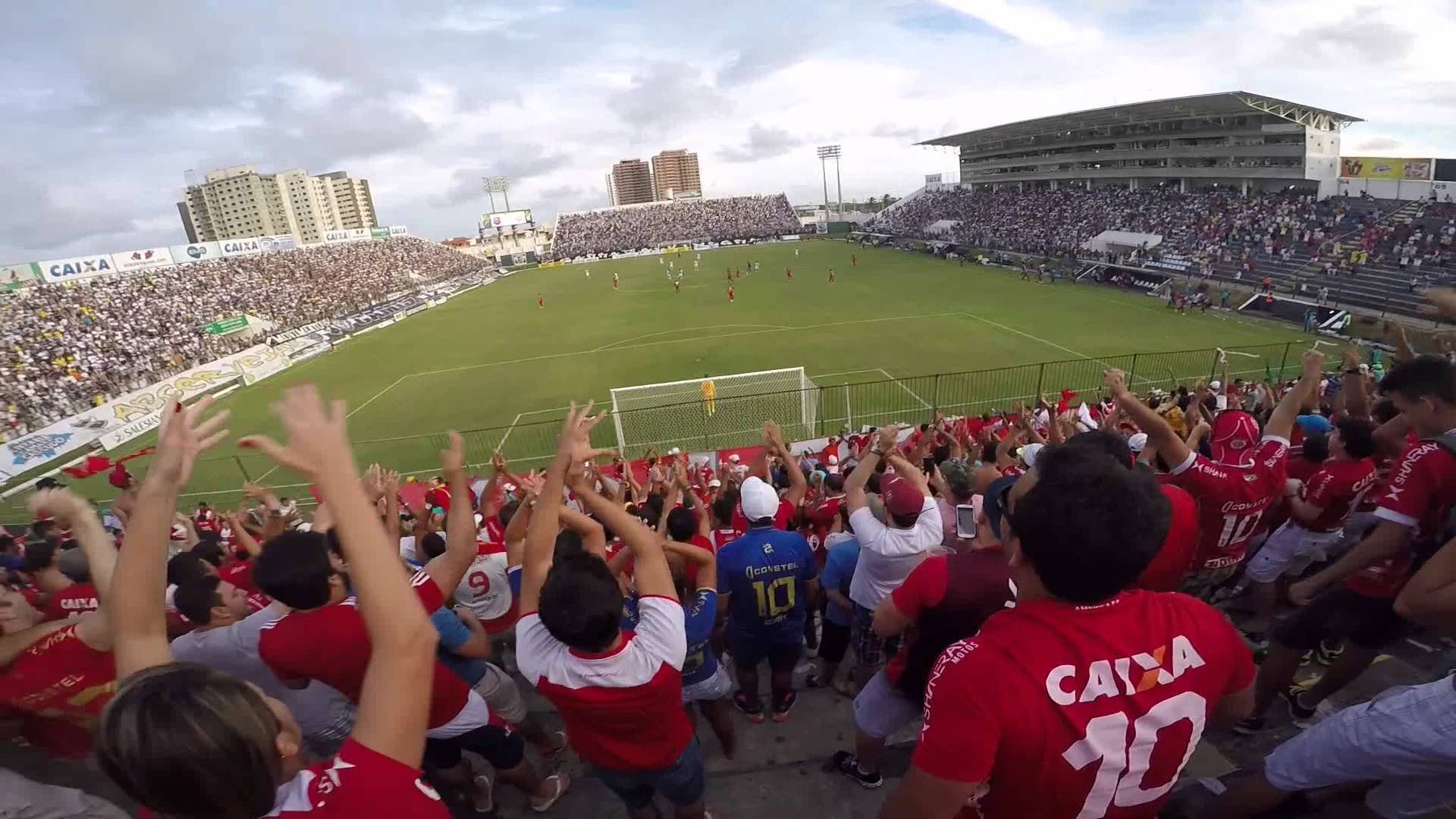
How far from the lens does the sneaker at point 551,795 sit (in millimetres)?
3752

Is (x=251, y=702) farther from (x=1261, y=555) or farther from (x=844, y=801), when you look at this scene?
(x=1261, y=555)

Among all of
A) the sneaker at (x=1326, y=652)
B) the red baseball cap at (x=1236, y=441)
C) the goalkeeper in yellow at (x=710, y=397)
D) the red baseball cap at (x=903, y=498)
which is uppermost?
the red baseball cap at (x=903, y=498)

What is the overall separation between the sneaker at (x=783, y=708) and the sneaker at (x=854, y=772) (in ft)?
1.99

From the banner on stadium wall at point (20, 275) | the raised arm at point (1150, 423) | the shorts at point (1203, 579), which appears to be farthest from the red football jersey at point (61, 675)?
the banner on stadium wall at point (20, 275)

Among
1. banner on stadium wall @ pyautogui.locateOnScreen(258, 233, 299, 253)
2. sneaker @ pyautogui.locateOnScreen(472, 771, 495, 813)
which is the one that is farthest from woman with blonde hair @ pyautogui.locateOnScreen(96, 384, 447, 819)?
banner on stadium wall @ pyautogui.locateOnScreen(258, 233, 299, 253)

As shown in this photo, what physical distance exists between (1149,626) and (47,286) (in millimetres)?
56107

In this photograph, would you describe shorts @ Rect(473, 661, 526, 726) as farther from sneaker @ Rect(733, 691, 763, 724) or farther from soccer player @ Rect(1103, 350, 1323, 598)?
soccer player @ Rect(1103, 350, 1323, 598)

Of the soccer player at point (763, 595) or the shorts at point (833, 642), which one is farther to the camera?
the shorts at point (833, 642)

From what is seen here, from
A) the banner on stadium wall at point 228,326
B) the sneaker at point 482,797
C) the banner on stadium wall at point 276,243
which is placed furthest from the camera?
the banner on stadium wall at point 276,243

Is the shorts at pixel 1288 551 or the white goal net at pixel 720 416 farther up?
the shorts at pixel 1288 551

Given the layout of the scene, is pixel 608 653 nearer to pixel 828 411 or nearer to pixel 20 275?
pixel 828 411

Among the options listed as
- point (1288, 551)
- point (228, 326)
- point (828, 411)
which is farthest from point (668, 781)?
point (228, 326)

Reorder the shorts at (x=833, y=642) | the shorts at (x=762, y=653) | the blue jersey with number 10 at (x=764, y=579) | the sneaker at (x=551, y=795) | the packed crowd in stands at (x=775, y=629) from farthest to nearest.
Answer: the shorts at (x=833, y=642) → the shorts at (x=762, y=653) → the blue jersey with number 10 at (x=764, y=579) → the sneaker at (x=551, y=795) → the packed crowd in stands at (x=775, y=629)

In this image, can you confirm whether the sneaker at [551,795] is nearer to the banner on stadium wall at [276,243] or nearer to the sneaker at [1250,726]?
the sneaker at [1250,726]
